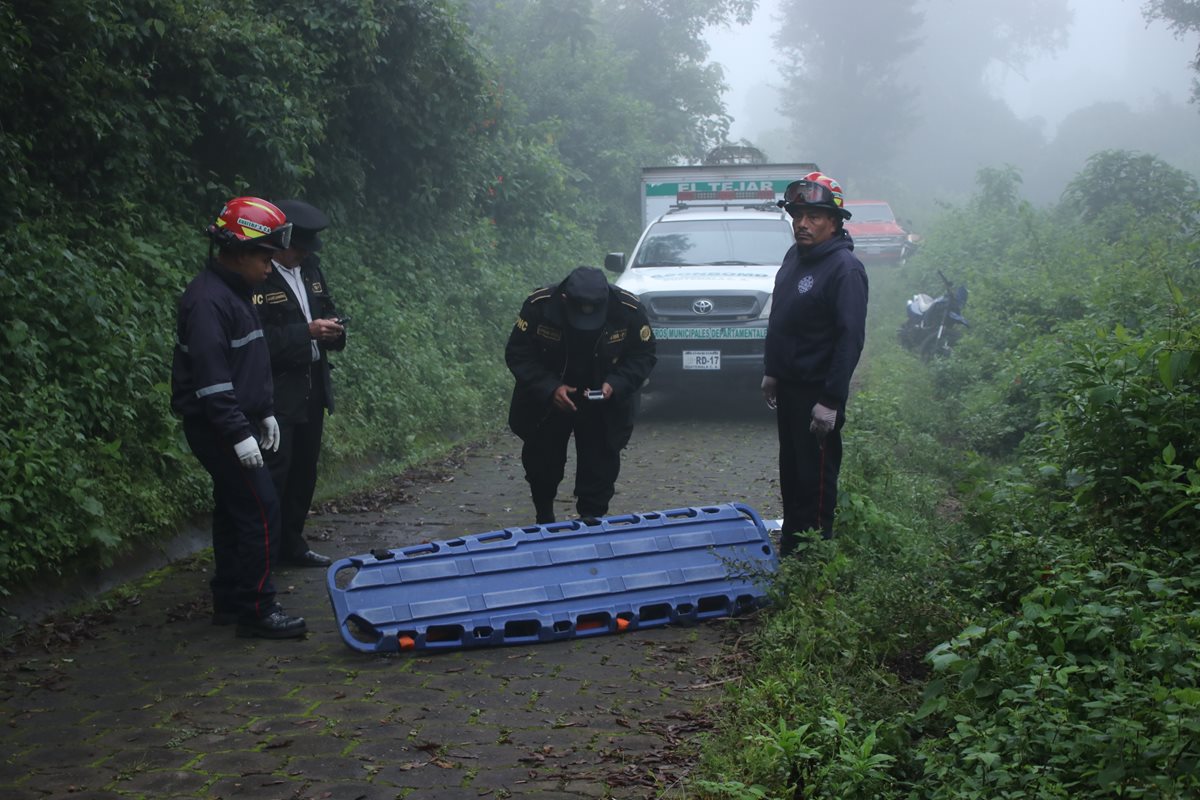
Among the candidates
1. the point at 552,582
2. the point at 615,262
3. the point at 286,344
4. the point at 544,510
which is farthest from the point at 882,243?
the point at 552,582

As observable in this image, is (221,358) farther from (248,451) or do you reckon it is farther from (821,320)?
(821,320)

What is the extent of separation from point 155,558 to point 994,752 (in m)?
5.39

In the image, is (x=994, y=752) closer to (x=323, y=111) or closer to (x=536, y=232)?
(x=323, y=111)

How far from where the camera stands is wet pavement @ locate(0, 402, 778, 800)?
4.29 meters

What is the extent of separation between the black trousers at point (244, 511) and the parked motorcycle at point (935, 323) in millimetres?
12409

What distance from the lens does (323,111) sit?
12453 millimetres

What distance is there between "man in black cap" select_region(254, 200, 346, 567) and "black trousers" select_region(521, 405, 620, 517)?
1.30 metres

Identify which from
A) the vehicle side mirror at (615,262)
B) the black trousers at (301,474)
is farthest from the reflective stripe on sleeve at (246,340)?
the vehicle side mirror at (615,262)

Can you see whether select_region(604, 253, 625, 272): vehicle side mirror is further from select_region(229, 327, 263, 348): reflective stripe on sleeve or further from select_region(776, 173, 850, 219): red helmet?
select_region(229, 327, 263, 348): reflective stripe on sleeve

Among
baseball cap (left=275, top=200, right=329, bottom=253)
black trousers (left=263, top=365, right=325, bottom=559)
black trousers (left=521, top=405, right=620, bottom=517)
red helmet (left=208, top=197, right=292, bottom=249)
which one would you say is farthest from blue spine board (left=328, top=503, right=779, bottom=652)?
baseball cap (left=275, top=200, right=329, bottom=253)

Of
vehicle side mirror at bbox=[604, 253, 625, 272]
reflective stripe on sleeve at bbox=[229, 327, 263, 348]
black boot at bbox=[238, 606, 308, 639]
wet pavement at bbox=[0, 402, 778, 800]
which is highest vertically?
vehicle side mirror at bbox=[604, 253, 625, 272]

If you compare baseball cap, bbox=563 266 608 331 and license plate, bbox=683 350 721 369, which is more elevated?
baseball cap, bbox=563 266 608 331

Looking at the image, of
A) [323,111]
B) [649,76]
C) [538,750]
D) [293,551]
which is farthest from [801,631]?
[649,76]

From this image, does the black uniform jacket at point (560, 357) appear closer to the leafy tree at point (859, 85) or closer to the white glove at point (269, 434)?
the white glove at point (269, 434)
